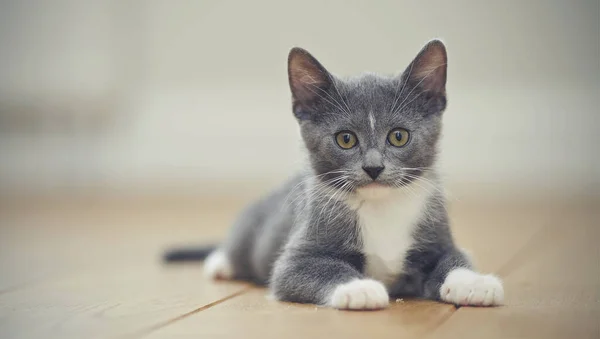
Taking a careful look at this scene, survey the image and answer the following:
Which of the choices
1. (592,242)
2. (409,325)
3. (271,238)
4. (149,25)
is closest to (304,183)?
(271,238)

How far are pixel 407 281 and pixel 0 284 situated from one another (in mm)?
1368

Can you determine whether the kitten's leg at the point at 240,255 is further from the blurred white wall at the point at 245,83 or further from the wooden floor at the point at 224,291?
the blurred white wall at the point at 245,83

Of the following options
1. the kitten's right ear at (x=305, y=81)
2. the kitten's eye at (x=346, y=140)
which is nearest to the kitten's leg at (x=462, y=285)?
the kitten's eye at (x=346, y=140)

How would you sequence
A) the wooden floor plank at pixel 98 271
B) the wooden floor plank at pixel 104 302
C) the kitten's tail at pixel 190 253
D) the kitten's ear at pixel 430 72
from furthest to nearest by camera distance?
the kitten's tail at pixel 190 253 → the kitten's ear at pixel 430 72 → the wooden floor plank at pixel 98 271 → the wooden floor plank at pixel 104 302

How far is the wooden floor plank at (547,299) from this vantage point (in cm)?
149

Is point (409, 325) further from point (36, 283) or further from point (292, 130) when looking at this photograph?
point (292, 130)

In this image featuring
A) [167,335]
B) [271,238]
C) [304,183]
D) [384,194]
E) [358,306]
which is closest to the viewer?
[167,335]

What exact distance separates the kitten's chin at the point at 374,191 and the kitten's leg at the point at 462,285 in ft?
0.83

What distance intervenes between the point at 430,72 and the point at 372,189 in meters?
0.39

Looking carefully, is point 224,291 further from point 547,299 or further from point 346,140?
point 547,299

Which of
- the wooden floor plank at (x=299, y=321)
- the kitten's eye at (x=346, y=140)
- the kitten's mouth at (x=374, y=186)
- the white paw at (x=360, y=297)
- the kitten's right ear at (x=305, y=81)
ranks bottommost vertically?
the wooden floor plank at (x=299, y=321)

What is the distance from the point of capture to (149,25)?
5.76m

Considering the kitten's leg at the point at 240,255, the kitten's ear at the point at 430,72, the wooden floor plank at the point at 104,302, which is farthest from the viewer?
the kitten's leg at the point at 240,255

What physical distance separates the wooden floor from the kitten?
121 mm
